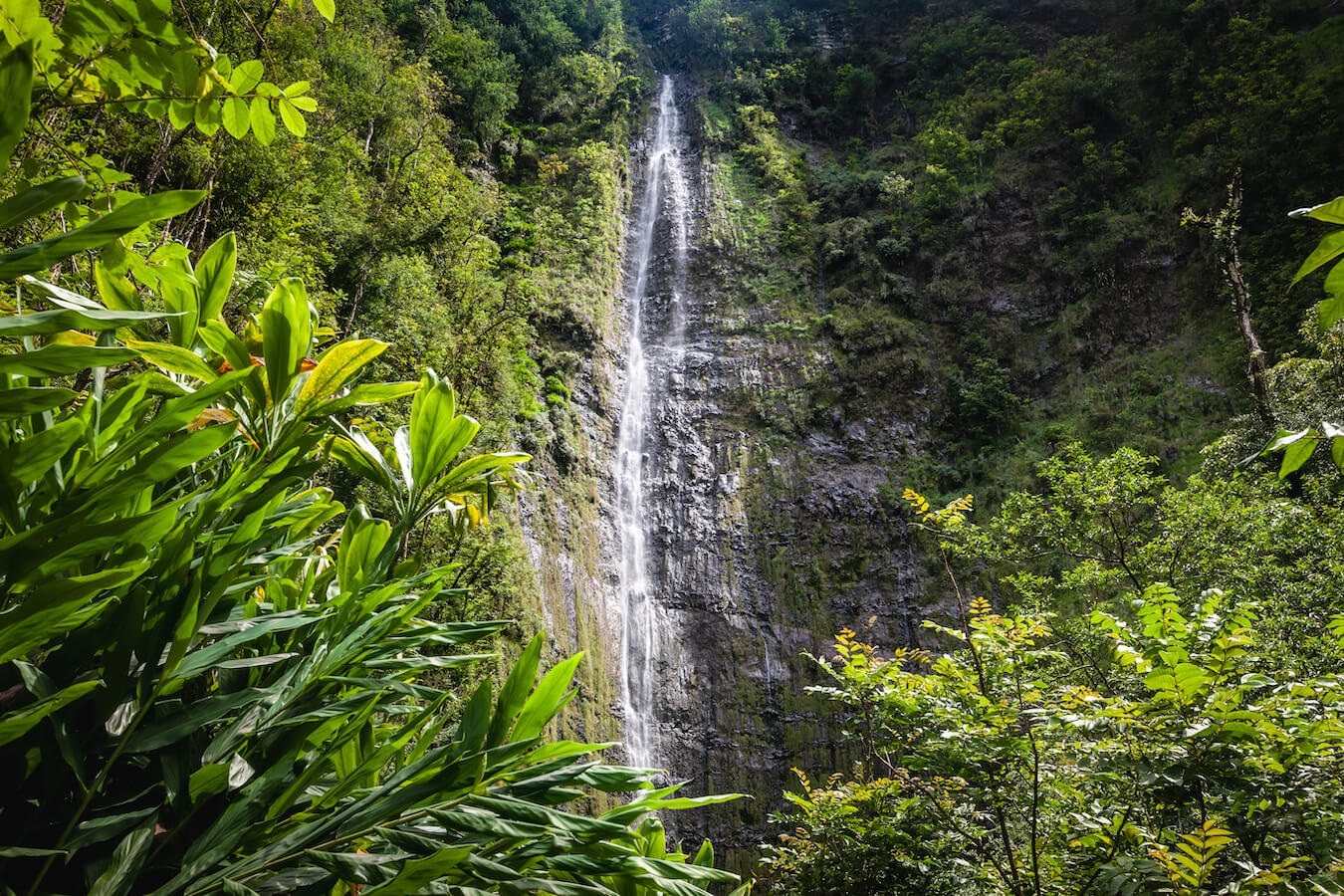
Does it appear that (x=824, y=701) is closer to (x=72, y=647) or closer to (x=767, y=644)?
(x=767, y=644)

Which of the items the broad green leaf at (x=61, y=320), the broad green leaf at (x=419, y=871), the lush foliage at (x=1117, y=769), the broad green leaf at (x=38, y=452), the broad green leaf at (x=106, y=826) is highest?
the broad green leaf at (x=61, y=320)

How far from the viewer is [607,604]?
865 centimetres

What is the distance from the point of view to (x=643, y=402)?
10961 millimetres

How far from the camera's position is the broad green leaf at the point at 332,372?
823 mm

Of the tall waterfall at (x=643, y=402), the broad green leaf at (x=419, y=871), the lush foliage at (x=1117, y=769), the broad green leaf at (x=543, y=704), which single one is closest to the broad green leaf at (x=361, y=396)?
the broad green leaf at (x=543, y=704)

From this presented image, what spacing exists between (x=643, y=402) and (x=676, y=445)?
1082mm

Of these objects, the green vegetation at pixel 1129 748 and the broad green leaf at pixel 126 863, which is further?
the green vegetation at pixel 1129 748

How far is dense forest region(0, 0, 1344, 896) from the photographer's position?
1.77 feet

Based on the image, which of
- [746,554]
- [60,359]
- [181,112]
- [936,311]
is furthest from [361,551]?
[936,311]

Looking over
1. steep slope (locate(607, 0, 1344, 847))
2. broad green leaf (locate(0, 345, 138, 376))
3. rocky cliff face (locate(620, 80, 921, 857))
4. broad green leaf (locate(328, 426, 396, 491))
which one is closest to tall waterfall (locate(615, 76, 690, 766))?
rocky cliff face (locate(620, 80, 921, 857))

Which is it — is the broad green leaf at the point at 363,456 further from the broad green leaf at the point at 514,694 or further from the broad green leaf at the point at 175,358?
the broad green leaf at the point at 514,694

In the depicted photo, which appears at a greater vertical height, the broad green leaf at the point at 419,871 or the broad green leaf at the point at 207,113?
the broad green leaf at the point at 207,113

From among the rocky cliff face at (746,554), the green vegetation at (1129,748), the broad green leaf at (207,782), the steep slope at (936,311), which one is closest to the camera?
the broad green leaf at (207,782)

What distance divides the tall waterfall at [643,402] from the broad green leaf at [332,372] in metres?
7.62
